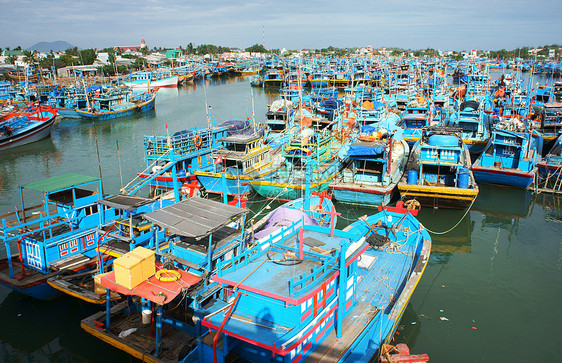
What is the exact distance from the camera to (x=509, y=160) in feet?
86.5

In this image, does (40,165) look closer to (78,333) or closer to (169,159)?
(169,159)

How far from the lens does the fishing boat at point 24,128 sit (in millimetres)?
39281

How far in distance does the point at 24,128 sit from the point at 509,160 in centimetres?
4403

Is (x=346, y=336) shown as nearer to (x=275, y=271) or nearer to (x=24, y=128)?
(x=275, y=271)

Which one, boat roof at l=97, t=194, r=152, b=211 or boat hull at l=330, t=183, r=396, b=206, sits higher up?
boat roof at l=97, t=194, r=152, b=211

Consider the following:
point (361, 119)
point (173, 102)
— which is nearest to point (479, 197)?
point (361, 119)

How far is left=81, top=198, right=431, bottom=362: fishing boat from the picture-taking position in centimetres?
882

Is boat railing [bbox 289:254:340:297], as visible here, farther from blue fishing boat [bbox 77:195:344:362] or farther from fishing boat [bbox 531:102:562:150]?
fishing boat [bbox 531:102:562:150]

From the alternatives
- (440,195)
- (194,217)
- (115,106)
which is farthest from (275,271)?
(115,106)

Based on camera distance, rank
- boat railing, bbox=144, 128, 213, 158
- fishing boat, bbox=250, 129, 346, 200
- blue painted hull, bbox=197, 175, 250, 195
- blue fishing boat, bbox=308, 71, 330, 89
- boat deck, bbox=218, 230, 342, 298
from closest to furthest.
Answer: boat deck, bbox=218, 230, 342, 298 → fishing boat, bbox=250, 129, 346, 200 → blue painted hull, bbox=197, 175, 250, 195 → boat railing, bbox=144, 128, 213, 158 → blue fishing boat, bbox=308, 71, 330, 89

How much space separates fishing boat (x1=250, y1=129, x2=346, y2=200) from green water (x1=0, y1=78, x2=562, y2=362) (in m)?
2.03

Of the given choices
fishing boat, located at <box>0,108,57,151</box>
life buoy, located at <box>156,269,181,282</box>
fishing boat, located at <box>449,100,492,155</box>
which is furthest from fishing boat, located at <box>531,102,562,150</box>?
fishing boat, located at <box>0,108,57,151</box>

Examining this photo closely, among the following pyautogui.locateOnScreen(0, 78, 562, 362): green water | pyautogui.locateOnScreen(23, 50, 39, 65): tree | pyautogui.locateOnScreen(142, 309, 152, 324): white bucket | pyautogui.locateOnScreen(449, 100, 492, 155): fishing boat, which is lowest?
pyautogui.locateOnScreen(0, 78, 562, 362): green water

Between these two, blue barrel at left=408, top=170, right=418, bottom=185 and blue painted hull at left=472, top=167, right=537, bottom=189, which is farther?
blue painted hull at left=472, top=167, right=537, bottom=189
